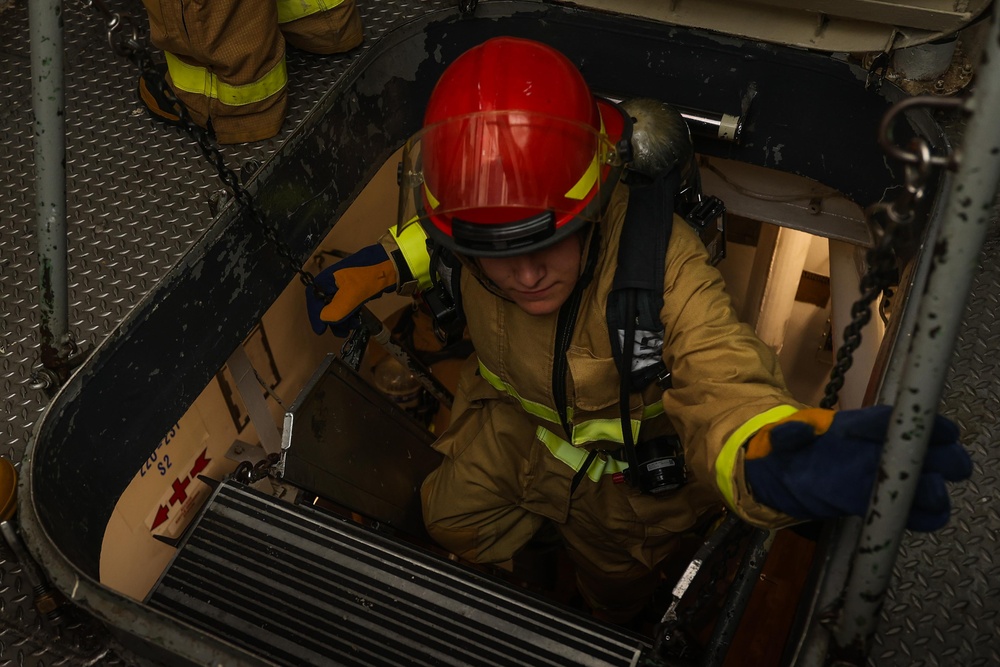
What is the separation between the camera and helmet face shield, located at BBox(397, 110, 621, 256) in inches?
79.1

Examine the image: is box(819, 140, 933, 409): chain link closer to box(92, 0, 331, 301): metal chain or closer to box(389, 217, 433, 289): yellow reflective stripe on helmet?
box(389, 217, 433, 289): yellow reflective stripe on helmet

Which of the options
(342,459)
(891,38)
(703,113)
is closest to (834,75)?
(891,38)

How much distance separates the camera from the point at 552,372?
2.41 metres

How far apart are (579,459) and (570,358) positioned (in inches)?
19.9

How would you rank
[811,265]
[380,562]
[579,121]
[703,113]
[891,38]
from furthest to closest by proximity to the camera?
[811,265] < [703,113] < [891,38] < [380,562] < [579,121]

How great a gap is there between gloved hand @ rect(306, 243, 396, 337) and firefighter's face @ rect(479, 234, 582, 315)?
2.49 ft

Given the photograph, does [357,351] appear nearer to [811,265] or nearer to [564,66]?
[564,66]

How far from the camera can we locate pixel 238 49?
2631 mm

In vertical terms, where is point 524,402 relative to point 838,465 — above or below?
below

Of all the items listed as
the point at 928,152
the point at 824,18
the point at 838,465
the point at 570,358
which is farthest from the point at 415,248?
the point at 928,152

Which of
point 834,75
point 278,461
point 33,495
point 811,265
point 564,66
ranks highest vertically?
point 564,66

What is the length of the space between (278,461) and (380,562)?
532 mm

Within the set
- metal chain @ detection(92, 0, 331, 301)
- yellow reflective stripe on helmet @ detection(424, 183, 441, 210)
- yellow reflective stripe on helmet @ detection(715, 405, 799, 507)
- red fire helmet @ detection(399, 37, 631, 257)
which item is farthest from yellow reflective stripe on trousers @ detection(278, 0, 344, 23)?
yellow reflective stripe on helmet @ detection(715, 405, 799, 507)

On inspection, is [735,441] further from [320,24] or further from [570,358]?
[320,24]
